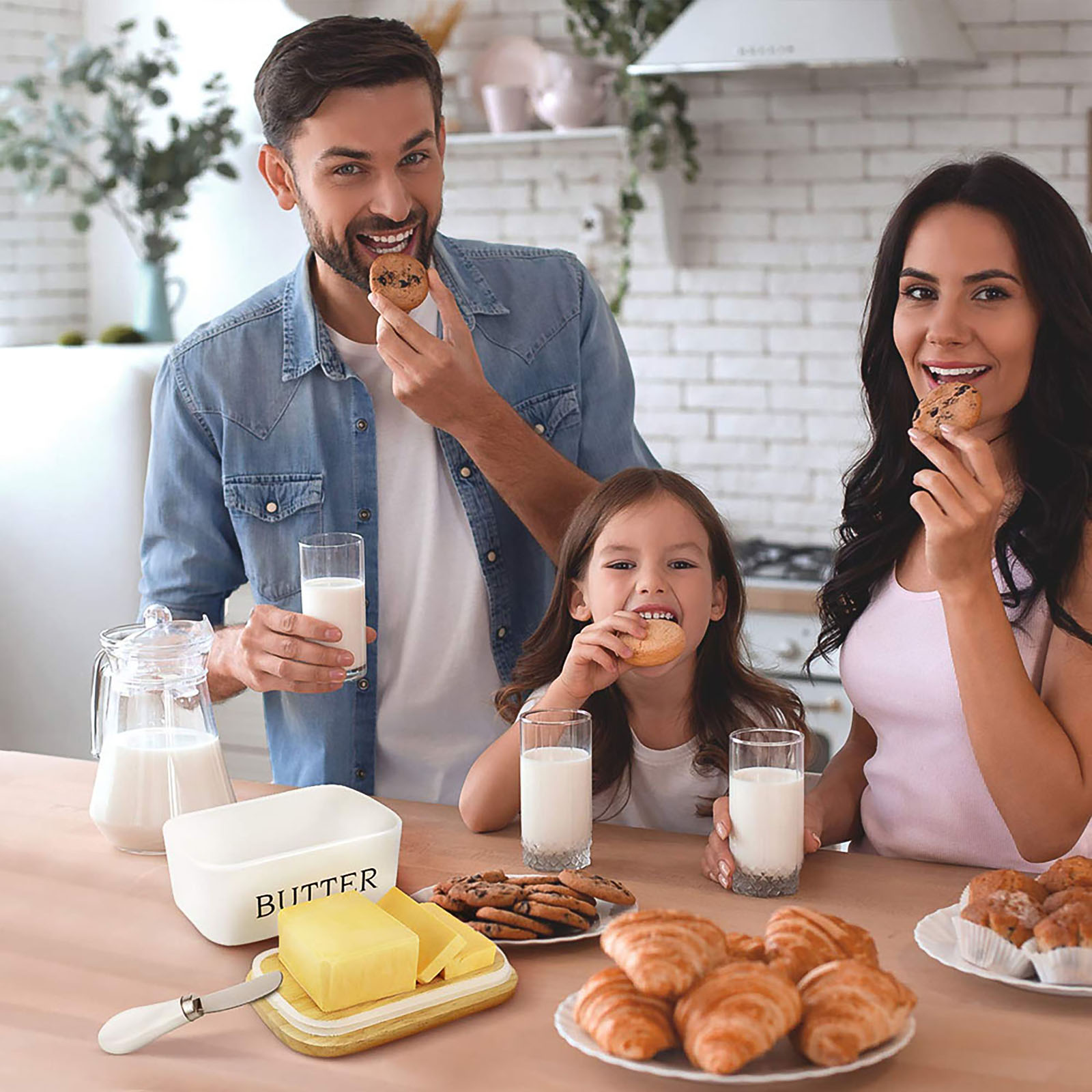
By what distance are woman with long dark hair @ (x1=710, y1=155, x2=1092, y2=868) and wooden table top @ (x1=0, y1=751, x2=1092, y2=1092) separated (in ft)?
0.47

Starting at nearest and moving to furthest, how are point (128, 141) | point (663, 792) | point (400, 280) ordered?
point (663, 792), point (400, 280), point (128, 141)

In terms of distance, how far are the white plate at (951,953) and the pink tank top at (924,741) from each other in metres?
0.30

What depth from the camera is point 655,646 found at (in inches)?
68.6

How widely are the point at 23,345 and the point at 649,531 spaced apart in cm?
330

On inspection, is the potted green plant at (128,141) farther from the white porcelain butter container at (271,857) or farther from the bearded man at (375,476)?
the white porcelain butter container at (271,857)

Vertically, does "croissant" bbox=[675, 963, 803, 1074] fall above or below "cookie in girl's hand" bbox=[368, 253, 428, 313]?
below

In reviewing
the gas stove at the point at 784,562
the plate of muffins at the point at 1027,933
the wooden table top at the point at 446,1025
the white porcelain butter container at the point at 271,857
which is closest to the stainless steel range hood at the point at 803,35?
the gas stove at the point at 784,562

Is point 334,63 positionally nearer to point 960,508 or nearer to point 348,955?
point 960,508

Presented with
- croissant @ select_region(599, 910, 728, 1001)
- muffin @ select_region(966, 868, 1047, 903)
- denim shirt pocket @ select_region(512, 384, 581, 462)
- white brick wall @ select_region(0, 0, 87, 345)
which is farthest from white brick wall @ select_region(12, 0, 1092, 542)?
croissant @ select_region(599, 910, 728, 1001)

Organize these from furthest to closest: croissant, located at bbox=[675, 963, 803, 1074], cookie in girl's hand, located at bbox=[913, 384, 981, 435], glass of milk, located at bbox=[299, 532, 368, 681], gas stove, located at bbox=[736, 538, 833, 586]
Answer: gas stove, located at bbox=[736, 538, 833, 586] < glass of milk, located at bbox=[299, 532, 368, 681] < cookie in girl's hand, located at bbox=[913, 384, 981, 435] < croissant, located at bbox=[675, 963, 803, 1074]

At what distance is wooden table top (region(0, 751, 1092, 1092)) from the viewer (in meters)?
1.18

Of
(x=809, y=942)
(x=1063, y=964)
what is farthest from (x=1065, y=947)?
(x=809, y=942)

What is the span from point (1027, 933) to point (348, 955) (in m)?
0.61

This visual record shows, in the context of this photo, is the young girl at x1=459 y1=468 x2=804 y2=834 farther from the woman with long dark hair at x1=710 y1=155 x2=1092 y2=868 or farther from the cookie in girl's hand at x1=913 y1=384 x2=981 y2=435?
the cookie in girl's hand at x1=913 y1=384 x2=981 y2=435
